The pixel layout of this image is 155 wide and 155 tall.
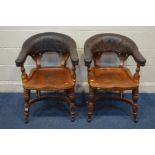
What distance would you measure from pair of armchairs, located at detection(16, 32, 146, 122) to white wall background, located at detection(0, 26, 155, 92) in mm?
166

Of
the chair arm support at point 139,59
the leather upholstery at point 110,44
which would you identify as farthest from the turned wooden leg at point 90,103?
the chair arm support at point 139,59

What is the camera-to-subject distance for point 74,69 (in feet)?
9.10

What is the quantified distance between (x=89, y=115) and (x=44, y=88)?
1.85 feet

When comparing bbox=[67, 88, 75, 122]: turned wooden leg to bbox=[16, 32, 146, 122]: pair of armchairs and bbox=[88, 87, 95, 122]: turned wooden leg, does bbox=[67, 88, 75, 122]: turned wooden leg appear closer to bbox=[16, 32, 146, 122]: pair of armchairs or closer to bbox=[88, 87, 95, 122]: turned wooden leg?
bbox=[16, 32, 146, 122]: pair of armchairs

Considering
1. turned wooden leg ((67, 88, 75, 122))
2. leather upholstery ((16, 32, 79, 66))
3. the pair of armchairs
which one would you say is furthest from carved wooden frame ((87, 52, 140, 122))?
leather upholstery ((16, 32, 79, 66))

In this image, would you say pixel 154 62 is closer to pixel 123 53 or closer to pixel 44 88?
pixel 123 53

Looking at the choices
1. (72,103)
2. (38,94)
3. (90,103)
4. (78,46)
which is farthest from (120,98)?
(38,94)

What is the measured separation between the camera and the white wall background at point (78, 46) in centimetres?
312

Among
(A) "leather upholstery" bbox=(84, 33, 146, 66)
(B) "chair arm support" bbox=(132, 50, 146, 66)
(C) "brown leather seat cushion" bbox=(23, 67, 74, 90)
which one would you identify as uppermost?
(A) "leather upholstery" bbox=(84, 33, 146, 66)

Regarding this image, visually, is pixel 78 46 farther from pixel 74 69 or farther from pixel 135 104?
pixel 135 104

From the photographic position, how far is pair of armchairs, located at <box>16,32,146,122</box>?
2723 millimetres

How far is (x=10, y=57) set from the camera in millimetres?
3303
